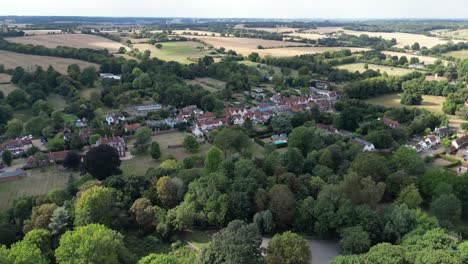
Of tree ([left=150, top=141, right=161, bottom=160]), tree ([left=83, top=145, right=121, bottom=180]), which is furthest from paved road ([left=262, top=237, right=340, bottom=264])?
tree ([left=150, top=141, right=161, bottom=160])

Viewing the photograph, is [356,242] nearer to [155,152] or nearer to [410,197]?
[410,197]

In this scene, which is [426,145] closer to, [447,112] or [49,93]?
[447,112]

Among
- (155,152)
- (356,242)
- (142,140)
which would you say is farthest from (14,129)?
(356,242)

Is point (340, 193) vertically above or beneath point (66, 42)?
beneath

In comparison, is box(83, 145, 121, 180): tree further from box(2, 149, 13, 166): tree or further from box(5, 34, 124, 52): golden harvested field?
box(5, 34, 124, 52): golden harvested field

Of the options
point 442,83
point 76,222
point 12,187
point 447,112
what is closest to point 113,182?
point 76,222

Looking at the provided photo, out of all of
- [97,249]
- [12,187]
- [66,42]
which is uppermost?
[66,42]
